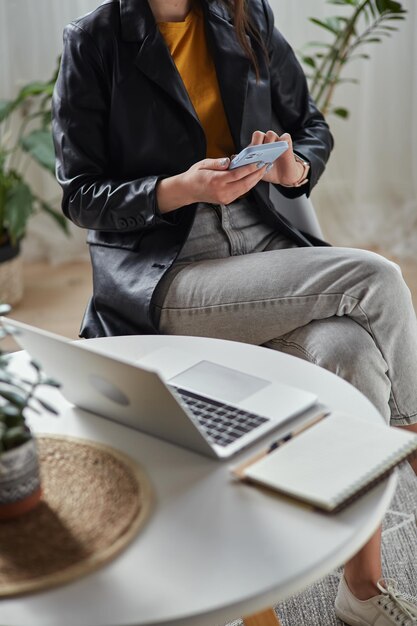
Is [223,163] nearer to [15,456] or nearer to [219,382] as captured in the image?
[219,382]

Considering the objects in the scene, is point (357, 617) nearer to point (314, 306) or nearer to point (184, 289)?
point (314, 306)

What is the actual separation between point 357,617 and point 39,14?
7.58 ft

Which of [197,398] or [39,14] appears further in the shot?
[39,14]

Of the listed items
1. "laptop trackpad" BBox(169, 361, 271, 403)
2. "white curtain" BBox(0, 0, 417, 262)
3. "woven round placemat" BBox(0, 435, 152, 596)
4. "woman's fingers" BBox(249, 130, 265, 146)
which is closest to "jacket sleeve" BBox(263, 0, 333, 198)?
"woman's fingers" BBox(249, 130, 265, 146)

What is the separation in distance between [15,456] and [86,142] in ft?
2.74

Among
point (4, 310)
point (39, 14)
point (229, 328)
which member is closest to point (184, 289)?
point (229, 328)

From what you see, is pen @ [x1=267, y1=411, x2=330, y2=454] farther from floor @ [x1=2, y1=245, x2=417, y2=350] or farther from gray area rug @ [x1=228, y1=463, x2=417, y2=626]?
floor @ [x1=2, y1=245, x2=417, y2=350]

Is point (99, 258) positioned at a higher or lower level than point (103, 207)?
lower

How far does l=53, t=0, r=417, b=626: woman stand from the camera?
1.42 m

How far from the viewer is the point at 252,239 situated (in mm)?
1638

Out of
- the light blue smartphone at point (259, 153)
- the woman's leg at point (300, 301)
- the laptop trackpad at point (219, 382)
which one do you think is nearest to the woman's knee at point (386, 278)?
the woman's leg at point (300, 301)

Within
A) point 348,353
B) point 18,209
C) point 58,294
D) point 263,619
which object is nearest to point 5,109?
point 18,209

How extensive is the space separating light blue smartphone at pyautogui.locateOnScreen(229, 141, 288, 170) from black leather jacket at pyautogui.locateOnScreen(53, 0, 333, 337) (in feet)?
0.59

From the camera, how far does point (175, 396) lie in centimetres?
93
